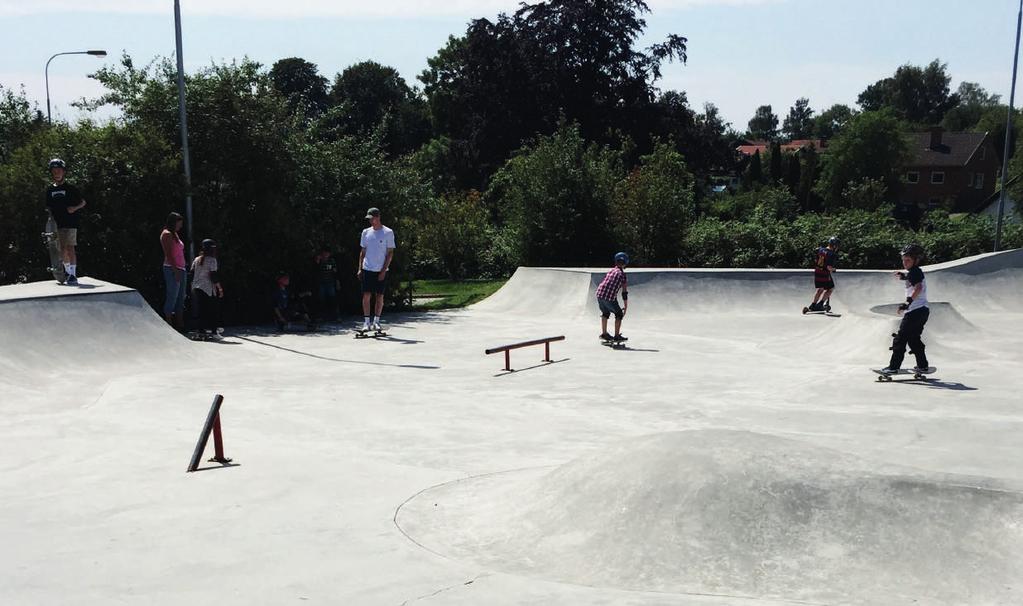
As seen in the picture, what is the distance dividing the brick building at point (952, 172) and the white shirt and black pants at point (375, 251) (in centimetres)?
8535

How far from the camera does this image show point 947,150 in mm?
90000

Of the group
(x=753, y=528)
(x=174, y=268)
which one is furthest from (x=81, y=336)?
(x=753, y=528)

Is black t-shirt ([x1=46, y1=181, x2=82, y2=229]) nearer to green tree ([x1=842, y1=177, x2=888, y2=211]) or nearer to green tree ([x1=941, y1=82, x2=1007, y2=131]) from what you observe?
green tree ([x1=842, y1=177, x2=888, y2=211])

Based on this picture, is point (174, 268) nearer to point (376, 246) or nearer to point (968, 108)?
point (376, 246)

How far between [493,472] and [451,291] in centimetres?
Answer: 1936

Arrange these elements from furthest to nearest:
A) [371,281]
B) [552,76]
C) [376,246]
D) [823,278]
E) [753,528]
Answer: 1. [552,76]
2. [823,278]
3. [371,281]
4. [376,246]
5. [753,528]

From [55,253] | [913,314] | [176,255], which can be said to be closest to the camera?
[913,314]

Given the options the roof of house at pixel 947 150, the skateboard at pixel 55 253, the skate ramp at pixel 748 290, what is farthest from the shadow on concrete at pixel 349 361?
the roof of house at pixel 947 150

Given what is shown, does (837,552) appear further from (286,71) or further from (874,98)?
(874,98)

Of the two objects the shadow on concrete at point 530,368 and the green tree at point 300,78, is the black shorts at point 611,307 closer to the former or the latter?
the shadow on concrete at point 530,368

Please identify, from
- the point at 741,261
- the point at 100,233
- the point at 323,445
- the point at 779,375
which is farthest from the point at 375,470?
the point at 741,261

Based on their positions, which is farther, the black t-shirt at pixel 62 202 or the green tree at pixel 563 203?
the green tree at pixel 563 203

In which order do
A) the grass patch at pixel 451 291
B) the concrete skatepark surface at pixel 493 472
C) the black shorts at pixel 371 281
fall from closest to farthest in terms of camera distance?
1. the concrete skatepark surface at pixel 493 472
2. the black shorts at pixel 371 281
3. the grass patch at pixel 451 291

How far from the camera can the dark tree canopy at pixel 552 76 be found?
4188 centimetres
